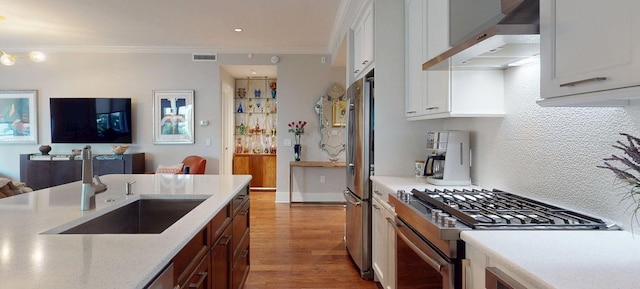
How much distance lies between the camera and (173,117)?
19.5 ft

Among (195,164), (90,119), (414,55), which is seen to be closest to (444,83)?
(414,55)

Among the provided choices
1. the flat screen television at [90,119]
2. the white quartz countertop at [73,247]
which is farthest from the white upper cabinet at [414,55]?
the flat screen television at [90,119]

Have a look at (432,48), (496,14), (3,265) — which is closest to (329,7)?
(432,48)

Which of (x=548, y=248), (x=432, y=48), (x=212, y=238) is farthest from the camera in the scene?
(x=432, y=48)

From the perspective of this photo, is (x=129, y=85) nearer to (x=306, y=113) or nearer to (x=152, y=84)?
(x=152, y=84)

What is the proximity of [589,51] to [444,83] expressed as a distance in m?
1.14

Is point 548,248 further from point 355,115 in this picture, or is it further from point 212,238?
point 355,115

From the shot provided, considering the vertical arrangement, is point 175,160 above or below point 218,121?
below

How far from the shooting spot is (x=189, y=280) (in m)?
1.33

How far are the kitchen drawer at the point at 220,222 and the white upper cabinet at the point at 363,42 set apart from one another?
1.69 metres

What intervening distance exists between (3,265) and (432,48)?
2292 millimetres

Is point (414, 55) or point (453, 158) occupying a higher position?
point (414, 55)

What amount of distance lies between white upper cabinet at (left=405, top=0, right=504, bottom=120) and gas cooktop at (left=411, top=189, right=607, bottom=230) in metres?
0.53

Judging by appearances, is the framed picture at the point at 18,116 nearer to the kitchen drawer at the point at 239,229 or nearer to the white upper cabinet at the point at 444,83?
the kitchen drawer at the point at 239,229
